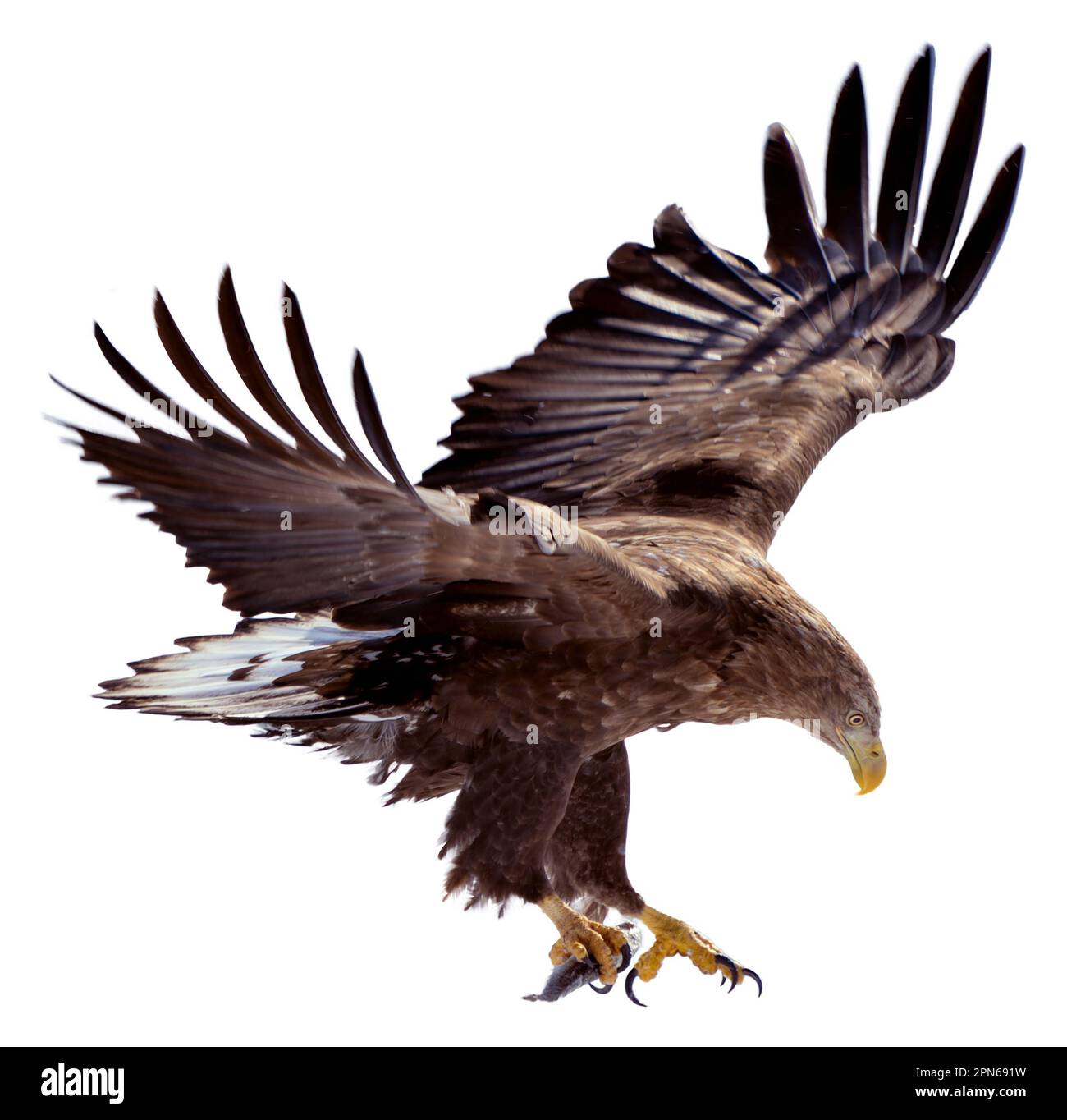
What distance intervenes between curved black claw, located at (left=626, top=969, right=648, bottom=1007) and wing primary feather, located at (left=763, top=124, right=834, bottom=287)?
2.48 meters

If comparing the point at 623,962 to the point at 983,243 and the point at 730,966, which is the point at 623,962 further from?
the point at 983,243

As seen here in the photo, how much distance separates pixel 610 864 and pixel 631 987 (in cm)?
36

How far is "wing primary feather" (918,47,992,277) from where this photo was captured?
6.39 meters

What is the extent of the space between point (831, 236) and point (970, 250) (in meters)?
0.47

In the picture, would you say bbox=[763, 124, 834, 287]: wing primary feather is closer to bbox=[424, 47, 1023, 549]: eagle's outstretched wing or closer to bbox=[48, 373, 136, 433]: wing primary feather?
bbox=[424, 47, 1023, 549]: eagle's outstretched wing

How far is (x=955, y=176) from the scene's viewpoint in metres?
6.56

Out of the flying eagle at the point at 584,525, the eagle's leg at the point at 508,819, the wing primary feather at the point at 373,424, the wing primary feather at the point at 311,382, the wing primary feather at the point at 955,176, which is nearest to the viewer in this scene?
the wing primary feather at the point at 373,424

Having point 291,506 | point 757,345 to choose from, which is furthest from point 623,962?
point 757,345

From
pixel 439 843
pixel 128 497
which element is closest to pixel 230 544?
pixel 128 497

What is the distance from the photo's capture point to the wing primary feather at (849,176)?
646 centimetres

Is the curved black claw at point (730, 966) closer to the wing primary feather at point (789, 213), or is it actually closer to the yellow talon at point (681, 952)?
the yellow talon at point (681, 952)

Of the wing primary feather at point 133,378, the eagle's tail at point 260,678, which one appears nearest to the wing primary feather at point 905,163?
the eagle's tail at point 260,678

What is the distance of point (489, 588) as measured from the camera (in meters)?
4.90

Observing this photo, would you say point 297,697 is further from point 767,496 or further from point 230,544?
point 767,496
